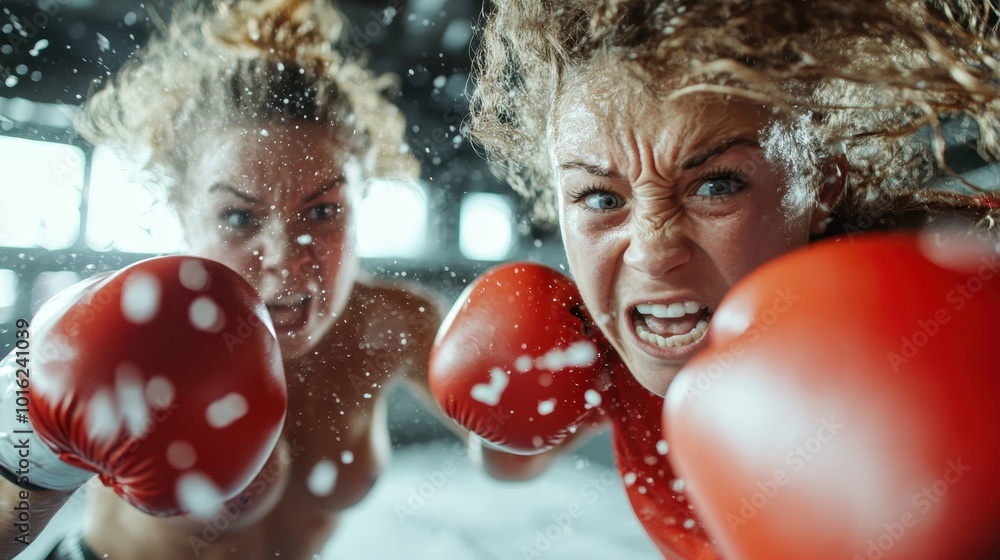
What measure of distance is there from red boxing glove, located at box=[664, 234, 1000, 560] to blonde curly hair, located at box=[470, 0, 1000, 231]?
0.55 ft

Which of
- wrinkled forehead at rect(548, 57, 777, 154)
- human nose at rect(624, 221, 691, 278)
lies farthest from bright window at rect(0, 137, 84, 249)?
human nose at rect(624, 221, 691, 278)

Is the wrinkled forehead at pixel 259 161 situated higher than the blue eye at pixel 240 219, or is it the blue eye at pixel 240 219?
the wrinkled forehead at pixel 259 161

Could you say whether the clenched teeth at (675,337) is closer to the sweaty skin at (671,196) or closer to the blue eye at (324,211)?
the sweaty skin at (671,196)

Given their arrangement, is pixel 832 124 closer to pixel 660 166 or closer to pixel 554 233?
pixel 660 166

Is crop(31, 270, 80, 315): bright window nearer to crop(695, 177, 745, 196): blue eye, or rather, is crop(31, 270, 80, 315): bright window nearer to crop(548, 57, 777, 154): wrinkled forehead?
crop(548, 57, 777, 154): wrinkled forehead

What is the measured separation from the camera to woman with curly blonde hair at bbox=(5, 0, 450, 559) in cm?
104

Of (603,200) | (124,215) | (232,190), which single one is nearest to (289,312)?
(232,190)

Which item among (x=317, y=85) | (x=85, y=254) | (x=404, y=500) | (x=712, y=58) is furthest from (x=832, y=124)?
(x=404, y=500)

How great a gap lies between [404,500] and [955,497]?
224 centimetres

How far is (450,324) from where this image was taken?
973mm

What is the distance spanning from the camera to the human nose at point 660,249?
71 cm

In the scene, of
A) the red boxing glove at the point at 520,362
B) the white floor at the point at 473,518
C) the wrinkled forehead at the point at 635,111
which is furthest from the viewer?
the white floor at the point at 473,518

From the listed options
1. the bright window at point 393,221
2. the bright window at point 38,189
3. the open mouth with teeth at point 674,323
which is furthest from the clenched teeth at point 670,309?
the bright window at point 38,189

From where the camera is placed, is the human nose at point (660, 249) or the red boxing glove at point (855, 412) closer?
the red boxing glove at point (855, 412)
